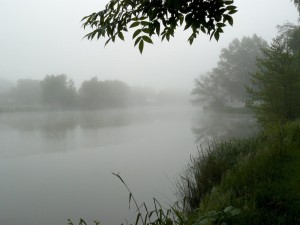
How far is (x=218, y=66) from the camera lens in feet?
159

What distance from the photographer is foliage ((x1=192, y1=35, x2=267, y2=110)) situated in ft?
→ 149

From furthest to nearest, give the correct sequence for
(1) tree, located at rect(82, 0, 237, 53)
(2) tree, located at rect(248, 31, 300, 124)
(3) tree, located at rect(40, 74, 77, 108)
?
(3) tree, located at rect(40, 74, 77, 108)
(2) tree, located at rect(248, 31, 300, 124)
(1) tree, located at rect(82, 0, 237, 53)

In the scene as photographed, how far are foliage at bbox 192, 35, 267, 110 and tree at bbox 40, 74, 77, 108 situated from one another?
1162 inches

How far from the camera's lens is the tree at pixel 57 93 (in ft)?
208

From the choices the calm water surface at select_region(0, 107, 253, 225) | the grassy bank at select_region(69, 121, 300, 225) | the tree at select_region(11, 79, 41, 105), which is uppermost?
the tree at select_region(11, 79, 41, 105)

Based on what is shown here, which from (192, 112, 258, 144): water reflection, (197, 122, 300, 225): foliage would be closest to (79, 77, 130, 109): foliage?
(192, 112, 258, 144): water reflection

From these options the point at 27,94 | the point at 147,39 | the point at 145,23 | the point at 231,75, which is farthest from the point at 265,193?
the point at 27,94

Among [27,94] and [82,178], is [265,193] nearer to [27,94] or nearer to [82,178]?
[82,178]

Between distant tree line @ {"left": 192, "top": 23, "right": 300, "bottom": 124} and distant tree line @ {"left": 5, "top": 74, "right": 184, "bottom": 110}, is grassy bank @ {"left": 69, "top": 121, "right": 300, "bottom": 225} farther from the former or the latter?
distant tree line @ {"left": 5, "top": 74, "right": 184, "bottom": 110}

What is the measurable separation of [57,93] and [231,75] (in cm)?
3819

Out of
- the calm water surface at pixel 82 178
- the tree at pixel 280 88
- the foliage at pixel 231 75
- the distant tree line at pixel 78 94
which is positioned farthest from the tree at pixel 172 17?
the distant tree line at pixel 78 94

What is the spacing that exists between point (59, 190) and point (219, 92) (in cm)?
4311

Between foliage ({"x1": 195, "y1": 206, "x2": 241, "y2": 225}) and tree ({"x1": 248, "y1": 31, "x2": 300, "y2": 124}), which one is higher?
tree ({"x1": 248, "y1": 31, "x2": 300, "y2": 124})

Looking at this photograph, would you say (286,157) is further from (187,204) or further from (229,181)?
(187,204)
